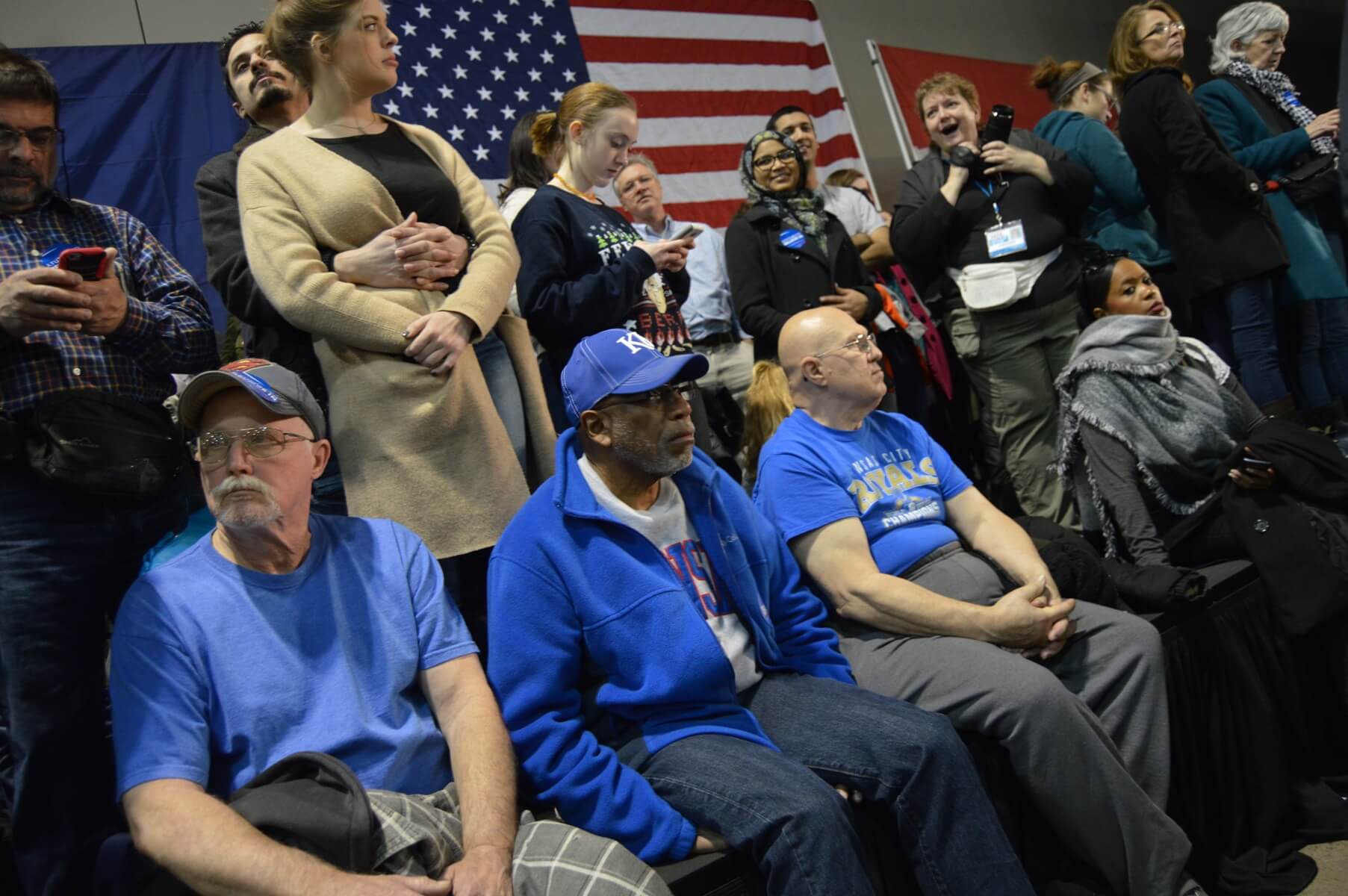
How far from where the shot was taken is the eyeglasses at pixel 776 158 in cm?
423

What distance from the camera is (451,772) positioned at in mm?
1908

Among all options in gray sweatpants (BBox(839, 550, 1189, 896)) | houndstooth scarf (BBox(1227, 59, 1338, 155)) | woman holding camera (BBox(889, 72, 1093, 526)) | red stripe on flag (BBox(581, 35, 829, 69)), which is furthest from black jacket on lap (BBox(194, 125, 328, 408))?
houndstooth scarf (BBox(1227, 59, 1338, 155))

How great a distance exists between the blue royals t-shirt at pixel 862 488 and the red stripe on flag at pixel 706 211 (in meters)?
2.98

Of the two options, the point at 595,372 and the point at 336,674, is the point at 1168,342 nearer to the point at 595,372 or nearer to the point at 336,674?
A: the point at 595,372

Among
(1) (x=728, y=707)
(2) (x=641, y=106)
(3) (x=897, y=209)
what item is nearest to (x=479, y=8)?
(2) (x=641, y=106)

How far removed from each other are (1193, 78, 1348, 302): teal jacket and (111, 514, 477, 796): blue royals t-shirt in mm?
3929

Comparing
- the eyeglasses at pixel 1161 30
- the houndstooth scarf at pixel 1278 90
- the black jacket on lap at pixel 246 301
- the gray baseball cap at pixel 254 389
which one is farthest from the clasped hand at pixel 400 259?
the houndstooth scarf at pixel 1278 90

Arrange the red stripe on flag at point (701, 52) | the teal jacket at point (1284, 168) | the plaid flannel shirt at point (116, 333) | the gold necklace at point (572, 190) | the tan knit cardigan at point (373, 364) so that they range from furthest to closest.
→ the red stripe on flag at point (701, 52)
the teal jacket at point (1284, 168)
the gold necklace at point (572, 190)
the tan knit cardigan at point (373, 364)
the plaid flannel shirt at point (116, 333)

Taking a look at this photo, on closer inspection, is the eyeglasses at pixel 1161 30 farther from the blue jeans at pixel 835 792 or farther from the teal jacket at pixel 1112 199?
the blue jeans at pixel 835 792

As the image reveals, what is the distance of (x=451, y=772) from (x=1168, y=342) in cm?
263

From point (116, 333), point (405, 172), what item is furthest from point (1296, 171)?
point (116, 333)

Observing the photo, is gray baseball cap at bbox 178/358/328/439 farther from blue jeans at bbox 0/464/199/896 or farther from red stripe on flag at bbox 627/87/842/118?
red stripe on flag at bbox 627/87/842/118

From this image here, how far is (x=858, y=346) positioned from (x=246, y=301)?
1464mm

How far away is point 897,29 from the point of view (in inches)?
292
